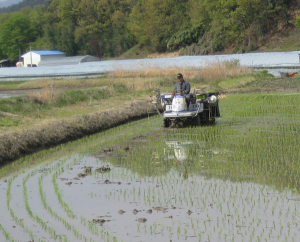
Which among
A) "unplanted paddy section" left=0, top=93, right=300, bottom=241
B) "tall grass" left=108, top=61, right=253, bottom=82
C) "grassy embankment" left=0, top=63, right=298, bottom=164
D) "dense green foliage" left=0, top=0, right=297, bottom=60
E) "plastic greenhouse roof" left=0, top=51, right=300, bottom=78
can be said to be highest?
"dense green foliage" left=0, top=0, right=297, bottom=60

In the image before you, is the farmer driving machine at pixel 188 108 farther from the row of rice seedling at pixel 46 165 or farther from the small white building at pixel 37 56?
the small white building at pixel 37 56

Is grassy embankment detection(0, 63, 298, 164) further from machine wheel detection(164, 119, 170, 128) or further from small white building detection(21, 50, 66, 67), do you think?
small white building detection(21, 50, 66, 67)

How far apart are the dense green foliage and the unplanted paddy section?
4249 centimetres

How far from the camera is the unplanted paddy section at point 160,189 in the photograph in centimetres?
594

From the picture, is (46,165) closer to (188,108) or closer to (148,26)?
(188,108)

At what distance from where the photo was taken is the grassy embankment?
12000 millimetres

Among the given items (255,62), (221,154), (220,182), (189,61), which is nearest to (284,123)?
(221,154)

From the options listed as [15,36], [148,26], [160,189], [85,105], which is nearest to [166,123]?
[85,105]

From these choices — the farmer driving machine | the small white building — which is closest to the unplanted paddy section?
the farmer driving machine

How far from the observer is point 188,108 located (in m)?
13.7

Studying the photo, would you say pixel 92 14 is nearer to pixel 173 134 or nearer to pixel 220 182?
pixel 173 134

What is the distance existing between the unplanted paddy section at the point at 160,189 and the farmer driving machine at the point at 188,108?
0.62 metres

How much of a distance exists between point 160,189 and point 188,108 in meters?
6.18

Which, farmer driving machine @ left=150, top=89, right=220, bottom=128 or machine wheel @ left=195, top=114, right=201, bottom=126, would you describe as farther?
machine wheel @ left=195, top=114, right=201, bottom=126
